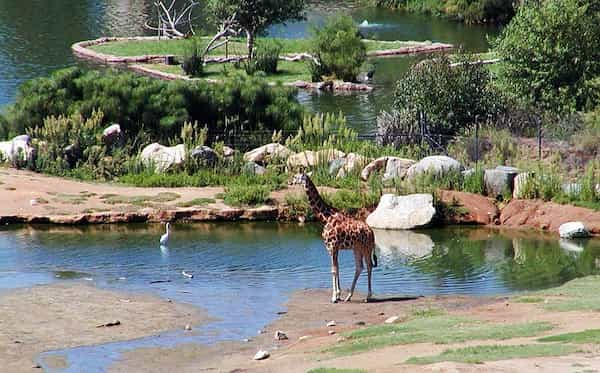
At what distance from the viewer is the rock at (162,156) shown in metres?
33.6

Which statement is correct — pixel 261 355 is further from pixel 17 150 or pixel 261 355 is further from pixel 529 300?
pixel 17 150

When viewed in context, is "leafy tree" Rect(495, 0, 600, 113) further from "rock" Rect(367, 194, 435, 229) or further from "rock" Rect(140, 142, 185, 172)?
"rock" Rect(140, 142, 185, 172)

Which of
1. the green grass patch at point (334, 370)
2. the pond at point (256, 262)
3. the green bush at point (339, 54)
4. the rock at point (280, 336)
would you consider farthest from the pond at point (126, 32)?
the green grass patch at point (334, 370)

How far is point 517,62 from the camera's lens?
1531 inches

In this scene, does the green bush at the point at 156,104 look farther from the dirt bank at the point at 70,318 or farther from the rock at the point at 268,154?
the dirt bank at the point at 70,318

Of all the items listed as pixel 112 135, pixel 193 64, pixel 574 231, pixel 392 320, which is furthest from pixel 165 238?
pixel 193 64

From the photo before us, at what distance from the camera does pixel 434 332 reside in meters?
16.9

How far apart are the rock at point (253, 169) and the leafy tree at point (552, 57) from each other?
9717 millimetres

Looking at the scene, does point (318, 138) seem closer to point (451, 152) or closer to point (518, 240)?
point (451, 152)

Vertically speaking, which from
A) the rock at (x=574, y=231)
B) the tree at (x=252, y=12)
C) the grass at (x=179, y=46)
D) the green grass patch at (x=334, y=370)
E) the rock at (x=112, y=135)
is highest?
the tree at (x=252, y=12)

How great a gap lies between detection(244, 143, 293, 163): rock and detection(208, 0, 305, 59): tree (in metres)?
24.8

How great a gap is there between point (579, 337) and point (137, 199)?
17.6m

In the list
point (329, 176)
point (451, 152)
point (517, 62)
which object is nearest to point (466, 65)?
point (517, 62)

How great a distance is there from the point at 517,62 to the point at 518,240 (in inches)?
461
